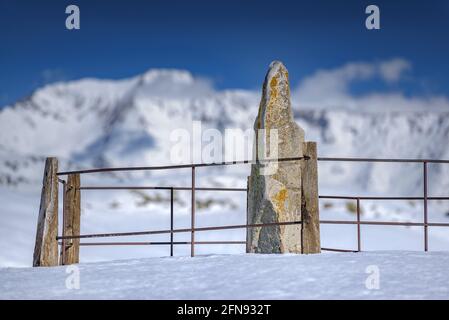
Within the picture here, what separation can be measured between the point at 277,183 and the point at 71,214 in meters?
3.11

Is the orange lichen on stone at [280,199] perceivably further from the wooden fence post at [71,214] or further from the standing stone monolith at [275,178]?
the wooden fence post at [71,214]

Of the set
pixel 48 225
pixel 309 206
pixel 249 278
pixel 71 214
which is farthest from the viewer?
pixel 71 214

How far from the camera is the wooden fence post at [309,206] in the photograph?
8.41 meters

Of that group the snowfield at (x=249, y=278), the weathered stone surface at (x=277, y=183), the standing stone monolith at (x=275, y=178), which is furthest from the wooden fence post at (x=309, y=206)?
the weathered stone surface at (x=277, y=183)

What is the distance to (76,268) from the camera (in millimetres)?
7961

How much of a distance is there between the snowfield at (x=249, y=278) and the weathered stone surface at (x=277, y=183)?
50.3 inches

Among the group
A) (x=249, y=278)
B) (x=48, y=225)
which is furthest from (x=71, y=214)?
(x=249, y=278)

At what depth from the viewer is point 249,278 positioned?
7.07m

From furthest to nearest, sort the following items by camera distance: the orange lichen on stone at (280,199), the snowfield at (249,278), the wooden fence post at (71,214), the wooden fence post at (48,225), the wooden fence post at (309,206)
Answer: the wooden fence post at (71,214), the orange lichen on stone at (280,199), the wooden fence post at (48,225), the wooden fence post at (309,206), the snowfield at (249,278)

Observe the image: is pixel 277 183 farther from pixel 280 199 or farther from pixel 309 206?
pixel 309 206

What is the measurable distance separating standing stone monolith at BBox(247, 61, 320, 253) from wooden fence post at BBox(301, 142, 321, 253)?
1.10 m

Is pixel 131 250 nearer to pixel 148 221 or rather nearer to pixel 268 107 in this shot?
pixel 148 221

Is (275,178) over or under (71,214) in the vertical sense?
over
